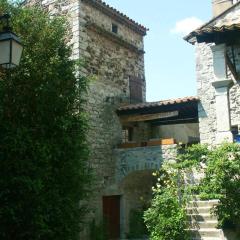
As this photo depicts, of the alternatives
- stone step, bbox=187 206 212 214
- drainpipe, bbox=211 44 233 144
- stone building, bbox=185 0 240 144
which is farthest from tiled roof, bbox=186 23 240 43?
stone step, bbox=187 206 212 214

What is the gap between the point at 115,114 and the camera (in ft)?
46.5

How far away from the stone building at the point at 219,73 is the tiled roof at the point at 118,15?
317cm

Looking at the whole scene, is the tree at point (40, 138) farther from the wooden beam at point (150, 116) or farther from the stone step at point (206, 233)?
the wooden beam at point (150, 116)

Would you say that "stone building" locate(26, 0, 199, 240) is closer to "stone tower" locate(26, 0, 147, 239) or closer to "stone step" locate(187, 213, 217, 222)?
"stone tower" locate(26, 0, 147, 239)

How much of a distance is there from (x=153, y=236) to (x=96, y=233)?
3667 millimetres

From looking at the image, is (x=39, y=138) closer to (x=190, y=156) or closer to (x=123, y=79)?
(x=190, y=156)

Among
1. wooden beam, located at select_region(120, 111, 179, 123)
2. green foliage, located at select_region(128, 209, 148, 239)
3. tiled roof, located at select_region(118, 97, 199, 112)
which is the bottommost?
green foliage, located at select_region(128, 209, 148, 239)

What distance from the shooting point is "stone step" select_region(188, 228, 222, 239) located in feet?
27.8

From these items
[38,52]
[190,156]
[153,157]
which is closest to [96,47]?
[153,157]

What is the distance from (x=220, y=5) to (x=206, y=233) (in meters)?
7.74

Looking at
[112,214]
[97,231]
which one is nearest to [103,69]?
[112,214]

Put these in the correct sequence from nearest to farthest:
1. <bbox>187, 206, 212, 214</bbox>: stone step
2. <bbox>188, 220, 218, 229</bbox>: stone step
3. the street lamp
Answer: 1. the street lamp
2. <bbox>188, 220, 218, 229</bbox>: stone step
3. <bbox>187, 206, 212, 214</bbox>: stone step

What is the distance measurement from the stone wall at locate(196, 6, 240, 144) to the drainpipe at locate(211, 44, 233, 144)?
3.13m

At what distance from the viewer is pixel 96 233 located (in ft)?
40.0
